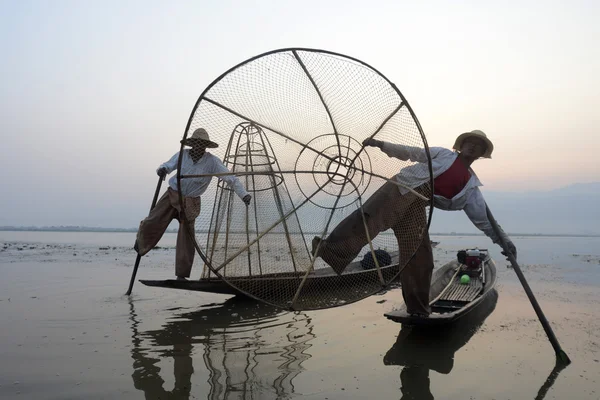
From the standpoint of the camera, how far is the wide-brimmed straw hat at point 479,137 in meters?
4.27

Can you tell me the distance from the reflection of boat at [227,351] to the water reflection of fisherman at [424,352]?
822 mm

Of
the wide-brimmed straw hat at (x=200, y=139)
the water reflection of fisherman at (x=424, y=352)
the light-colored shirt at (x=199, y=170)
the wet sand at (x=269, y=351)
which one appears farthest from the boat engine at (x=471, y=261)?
the wide-brimmed straw hat at (x=200, y=139)

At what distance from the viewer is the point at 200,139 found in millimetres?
4805

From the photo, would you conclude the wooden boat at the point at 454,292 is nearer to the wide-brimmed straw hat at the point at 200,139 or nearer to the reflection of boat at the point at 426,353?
the reflection of boat at the point at 426,353

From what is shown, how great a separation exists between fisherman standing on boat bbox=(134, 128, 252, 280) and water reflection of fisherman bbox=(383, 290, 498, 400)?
2307mm

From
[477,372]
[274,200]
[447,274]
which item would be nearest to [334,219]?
[274,200]

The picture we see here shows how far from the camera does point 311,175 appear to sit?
5016 millimetres

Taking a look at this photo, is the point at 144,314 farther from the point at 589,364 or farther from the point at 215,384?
the point at 589,364

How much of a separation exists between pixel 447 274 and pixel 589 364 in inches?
154

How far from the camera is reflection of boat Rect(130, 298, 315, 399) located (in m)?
3.04

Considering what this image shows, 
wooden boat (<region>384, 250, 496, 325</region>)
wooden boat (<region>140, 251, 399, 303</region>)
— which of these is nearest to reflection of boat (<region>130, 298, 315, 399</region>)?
wooden boat (<region>140, 251, 399, 303</region>)

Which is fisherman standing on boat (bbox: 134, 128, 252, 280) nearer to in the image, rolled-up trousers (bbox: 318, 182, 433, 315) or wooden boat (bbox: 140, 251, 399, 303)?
wooden boat (bbox: 140, 251, 399, 303)

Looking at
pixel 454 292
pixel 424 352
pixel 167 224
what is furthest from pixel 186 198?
pixel 454 292

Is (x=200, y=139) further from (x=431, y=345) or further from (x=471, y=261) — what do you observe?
(x=471, y=261)
